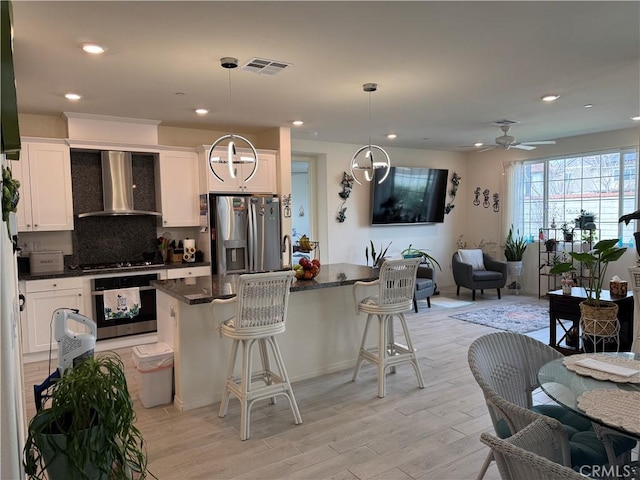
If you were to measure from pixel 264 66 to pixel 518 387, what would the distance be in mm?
2807

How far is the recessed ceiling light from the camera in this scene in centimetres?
302

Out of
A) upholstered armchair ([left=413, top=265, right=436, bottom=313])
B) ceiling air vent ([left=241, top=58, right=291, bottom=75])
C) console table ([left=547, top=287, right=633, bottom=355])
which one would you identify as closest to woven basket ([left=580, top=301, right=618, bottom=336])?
console table ([left=547, top=287, right=633, bottom=355])

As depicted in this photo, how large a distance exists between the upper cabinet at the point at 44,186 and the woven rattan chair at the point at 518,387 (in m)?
4.70

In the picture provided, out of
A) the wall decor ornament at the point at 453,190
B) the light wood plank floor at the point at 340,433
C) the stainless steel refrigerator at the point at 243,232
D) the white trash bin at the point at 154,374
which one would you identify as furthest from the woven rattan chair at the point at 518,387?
the wall decor ornament at the point at 453,190

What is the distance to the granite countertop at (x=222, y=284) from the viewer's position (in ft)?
11.0

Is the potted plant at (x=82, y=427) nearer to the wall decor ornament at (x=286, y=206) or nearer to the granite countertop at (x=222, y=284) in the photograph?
the granite countertop at (x=222, y=284)

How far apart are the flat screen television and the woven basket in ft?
15.9

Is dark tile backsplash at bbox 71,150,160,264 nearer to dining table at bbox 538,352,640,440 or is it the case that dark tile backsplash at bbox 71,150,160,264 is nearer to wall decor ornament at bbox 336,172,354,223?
wall decor ornament at bbox 336,172,354,223

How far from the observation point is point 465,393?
3.74 meters

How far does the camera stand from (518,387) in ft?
7.57

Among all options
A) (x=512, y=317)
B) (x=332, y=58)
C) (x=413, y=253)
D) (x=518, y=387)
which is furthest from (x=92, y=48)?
(x=413, y=253)

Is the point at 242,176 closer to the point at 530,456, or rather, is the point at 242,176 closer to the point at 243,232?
the point at 243,232

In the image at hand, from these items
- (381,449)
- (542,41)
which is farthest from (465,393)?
(542,41)

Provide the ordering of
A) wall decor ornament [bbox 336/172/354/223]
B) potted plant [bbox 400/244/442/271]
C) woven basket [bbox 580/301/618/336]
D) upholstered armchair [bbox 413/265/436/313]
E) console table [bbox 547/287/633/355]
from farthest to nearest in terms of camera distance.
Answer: potted plant [bbox 400/244/442/271]
wall decor ornament [bbox 336/172/354/223]
upholstered armchair [bbox 413/265/436/313]
console table [bbox 547/287/633/355]
woven basket [bbox 580/301/618/336]
